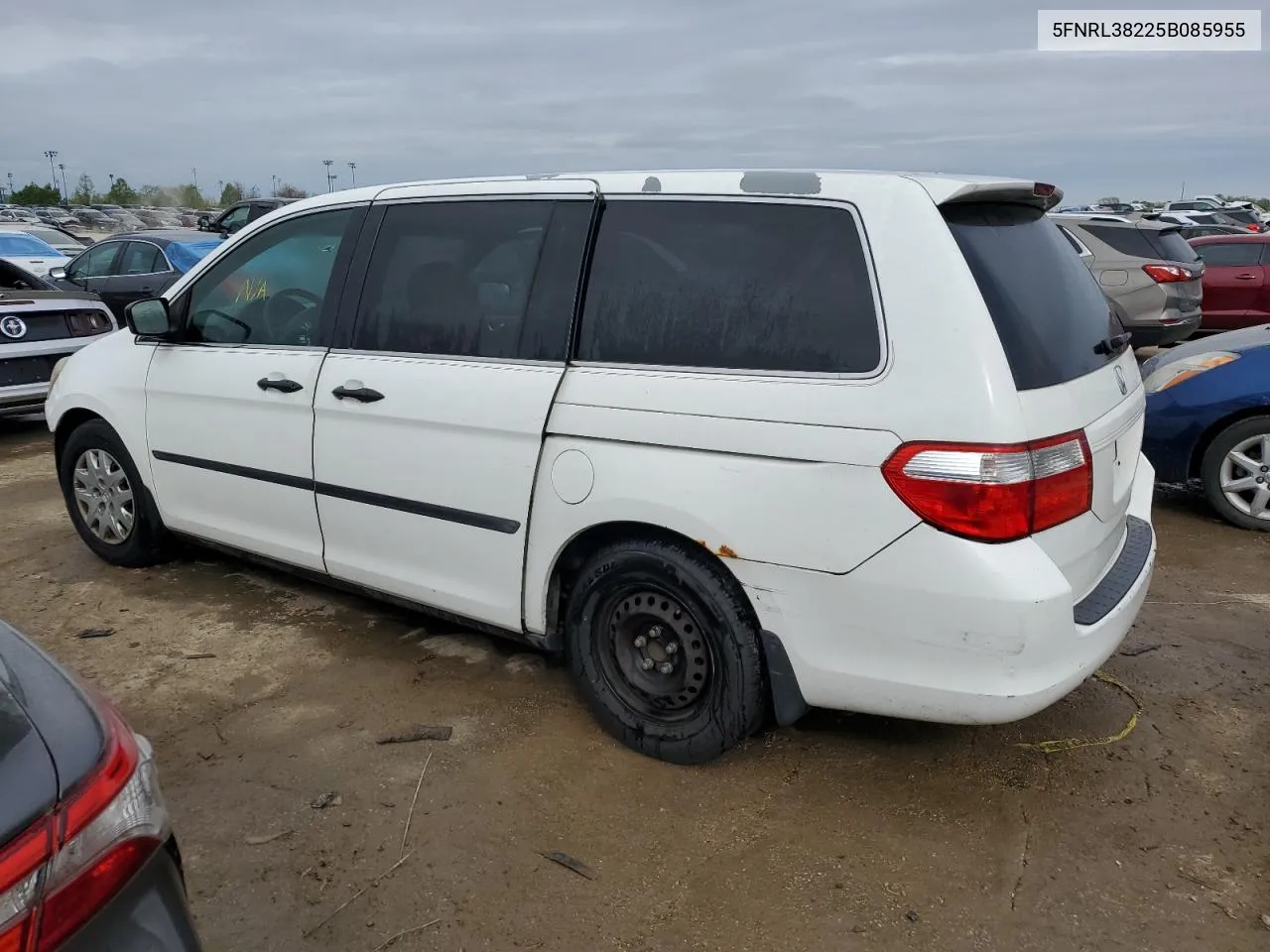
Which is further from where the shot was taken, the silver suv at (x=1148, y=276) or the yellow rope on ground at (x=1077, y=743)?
the silver suv at (x=1148, y=276)

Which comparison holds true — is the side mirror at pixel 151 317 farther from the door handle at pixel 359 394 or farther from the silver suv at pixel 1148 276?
the silver suv at pixel 1148 276

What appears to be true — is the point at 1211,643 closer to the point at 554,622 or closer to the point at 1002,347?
the point at 1002,347

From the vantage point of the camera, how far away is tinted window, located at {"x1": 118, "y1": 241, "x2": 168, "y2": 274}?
38.4 feet

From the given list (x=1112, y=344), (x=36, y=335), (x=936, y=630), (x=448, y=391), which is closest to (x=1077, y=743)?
(x=936, y=630)

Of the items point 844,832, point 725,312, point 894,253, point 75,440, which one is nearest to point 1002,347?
point 894,253

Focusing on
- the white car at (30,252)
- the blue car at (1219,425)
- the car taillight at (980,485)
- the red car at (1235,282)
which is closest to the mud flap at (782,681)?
the car taillight at (980,485)

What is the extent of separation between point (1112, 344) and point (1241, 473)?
3.08 meters

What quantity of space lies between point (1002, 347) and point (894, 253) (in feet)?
1.22

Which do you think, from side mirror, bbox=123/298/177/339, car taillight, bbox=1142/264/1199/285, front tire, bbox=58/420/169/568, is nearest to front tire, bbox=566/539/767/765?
side mirror, bbox=123/298/177/339

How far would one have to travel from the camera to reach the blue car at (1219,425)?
5453 millimetres

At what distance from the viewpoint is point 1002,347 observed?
2543mm

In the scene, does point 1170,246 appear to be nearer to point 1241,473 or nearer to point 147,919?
point 1241,473

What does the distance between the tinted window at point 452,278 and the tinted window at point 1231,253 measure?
12.0 meters

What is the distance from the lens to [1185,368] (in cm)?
573
